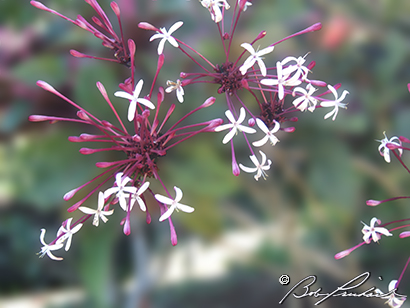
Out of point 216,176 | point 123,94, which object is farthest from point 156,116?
point 216,176

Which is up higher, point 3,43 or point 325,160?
point 3,43

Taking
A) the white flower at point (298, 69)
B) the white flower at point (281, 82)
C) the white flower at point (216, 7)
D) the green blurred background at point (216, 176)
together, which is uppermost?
the green blurred background at point (216, 176)

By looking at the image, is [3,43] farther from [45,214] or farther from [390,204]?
[390,204]

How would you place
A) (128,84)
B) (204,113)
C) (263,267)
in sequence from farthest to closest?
(263,267) → (204,113) → (128,84)

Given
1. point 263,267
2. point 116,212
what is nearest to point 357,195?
point 263,267

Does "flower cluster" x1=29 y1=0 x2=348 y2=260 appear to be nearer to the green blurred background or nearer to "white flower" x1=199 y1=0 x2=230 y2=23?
"white flower" x1=199 y1=0 x2=230 y2=23

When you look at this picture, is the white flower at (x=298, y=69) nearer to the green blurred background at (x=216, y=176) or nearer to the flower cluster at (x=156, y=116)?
the flower cluster at (x=156, y=116)

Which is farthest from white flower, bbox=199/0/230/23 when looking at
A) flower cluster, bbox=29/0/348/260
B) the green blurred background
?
the green blurred background

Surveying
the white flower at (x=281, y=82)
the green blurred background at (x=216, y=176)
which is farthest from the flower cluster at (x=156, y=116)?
the green blurred background at (x=216, y=176)

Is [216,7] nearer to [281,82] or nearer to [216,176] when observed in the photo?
[281,82]
